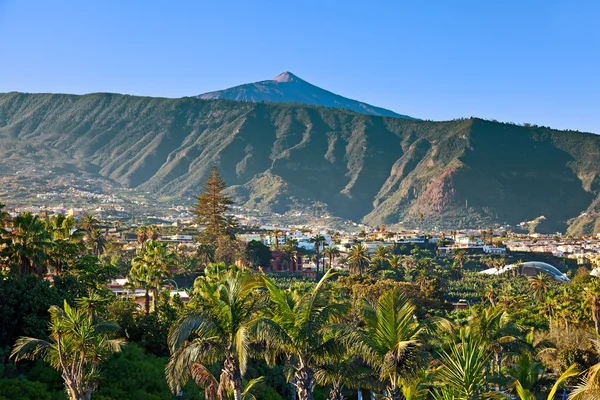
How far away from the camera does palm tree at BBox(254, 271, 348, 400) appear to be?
14.6 m

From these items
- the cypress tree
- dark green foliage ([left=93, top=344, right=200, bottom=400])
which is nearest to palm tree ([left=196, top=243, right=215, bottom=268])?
the cypress tree

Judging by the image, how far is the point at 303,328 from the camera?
579 inches

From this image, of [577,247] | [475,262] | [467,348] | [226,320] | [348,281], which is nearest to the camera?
[467,348]

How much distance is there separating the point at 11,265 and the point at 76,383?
17683 mm

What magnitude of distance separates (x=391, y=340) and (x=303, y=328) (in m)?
1.79

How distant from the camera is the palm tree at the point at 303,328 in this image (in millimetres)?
14617

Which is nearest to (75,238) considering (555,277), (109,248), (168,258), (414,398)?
(168,258)

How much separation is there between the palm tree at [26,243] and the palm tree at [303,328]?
21387 mm

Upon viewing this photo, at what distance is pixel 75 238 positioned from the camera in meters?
38.8

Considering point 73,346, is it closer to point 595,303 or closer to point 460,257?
point 595,303

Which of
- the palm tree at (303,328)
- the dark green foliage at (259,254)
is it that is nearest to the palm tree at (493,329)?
the palm tree at (303,328)

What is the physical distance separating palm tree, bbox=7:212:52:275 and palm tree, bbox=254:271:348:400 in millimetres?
21387

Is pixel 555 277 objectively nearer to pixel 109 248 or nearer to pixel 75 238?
pixel 109 248

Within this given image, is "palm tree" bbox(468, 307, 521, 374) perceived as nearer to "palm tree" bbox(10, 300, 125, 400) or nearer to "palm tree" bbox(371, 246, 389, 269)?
"palm tree" bbox(10, 300, 125, 400)
